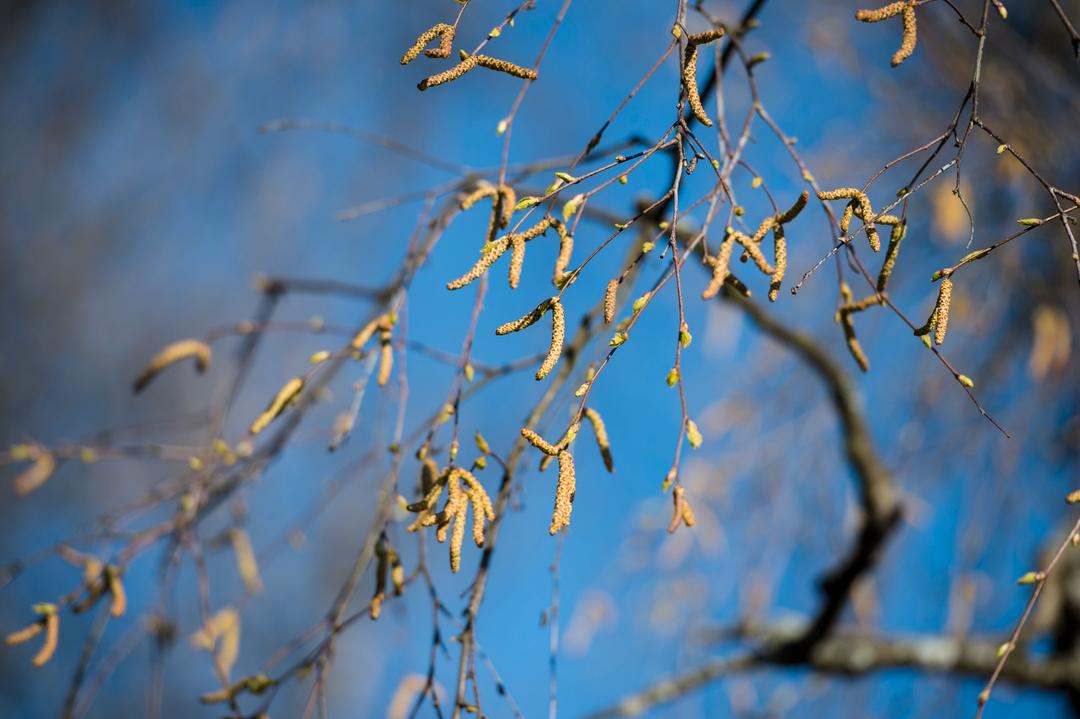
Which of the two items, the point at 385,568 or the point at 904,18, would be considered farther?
the point at 385,568

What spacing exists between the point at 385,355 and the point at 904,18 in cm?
77

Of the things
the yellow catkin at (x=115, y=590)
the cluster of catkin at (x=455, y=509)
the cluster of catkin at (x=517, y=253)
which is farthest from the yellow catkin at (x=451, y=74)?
the yellow catkin at (x=115, y=590)

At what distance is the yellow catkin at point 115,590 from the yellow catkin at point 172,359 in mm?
298

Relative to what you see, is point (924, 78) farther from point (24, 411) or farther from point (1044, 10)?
point (24, 411)

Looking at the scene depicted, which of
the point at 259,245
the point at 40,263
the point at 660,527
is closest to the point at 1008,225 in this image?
the point at 660,527

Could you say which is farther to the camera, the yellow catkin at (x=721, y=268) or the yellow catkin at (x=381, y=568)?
the yellow catkin at (x=381, y=568)

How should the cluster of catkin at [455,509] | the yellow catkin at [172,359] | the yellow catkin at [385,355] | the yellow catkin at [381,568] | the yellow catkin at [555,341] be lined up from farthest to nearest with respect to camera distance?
the yellow catkin at [172,359], the yellow catkin at [385,355], the yellow catkin at [381,568], the cluster of catkin at [455,509], the yellow catkin at [555,341]

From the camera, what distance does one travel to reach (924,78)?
2.95m

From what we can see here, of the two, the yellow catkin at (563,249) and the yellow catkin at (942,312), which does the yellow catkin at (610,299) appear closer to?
the yellow catkin at (563,249)

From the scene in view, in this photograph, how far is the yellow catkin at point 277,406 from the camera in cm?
116

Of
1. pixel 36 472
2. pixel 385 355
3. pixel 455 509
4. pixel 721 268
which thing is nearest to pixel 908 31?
pixel 721 268

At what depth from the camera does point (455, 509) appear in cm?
95

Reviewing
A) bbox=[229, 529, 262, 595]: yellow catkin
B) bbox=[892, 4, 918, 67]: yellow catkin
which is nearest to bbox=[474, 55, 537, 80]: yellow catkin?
bbox=[892, 4, 918, 67]: yellow catkin

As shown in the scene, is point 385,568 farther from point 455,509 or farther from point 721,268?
point 721,268
